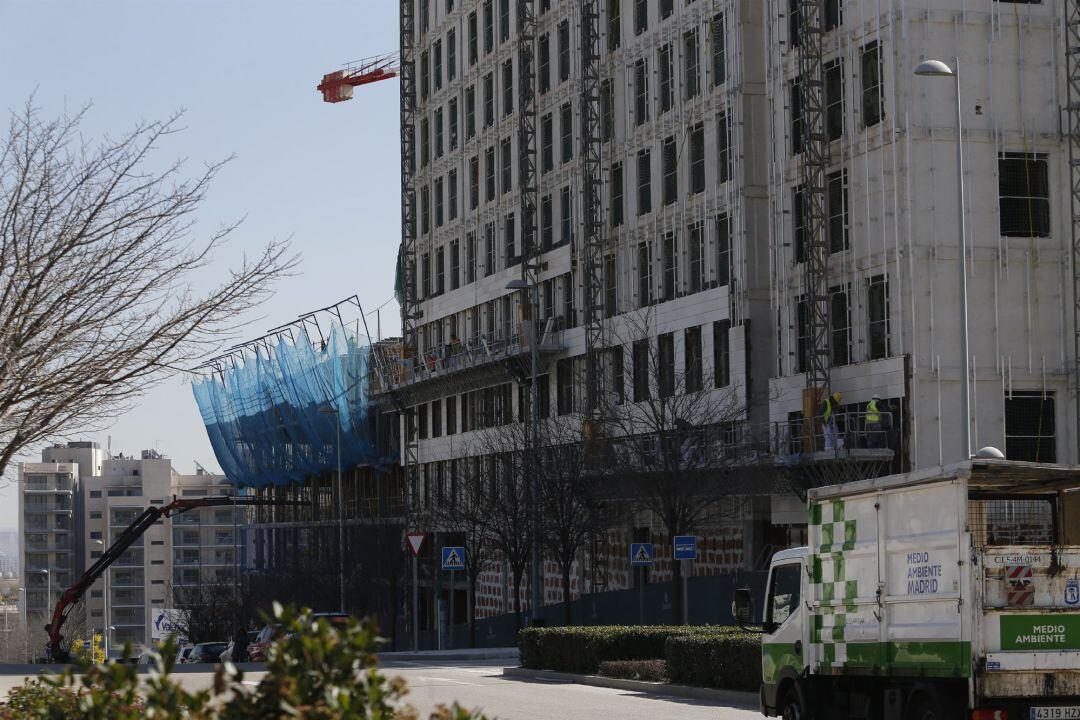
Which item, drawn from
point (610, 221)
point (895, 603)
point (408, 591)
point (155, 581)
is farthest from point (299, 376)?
point (155, 581)

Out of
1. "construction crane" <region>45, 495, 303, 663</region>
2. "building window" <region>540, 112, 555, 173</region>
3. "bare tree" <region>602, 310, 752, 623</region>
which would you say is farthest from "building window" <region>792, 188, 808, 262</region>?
"construction crane" <region>45, 495, 303, 663</region>

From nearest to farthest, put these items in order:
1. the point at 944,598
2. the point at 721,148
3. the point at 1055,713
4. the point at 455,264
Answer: the point at 1055,713 < the point at 944,598 < the point at 721,148 < the point at 455,264

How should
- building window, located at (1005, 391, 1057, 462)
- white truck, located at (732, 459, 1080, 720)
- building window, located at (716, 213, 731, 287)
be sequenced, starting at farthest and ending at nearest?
building window, located at (716, 213, 731, 287) < building window, located at (1005, 391, 1057, 462) < white truck, located at (732, 459, 1080, 720)

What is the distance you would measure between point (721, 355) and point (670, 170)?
22.8 ft

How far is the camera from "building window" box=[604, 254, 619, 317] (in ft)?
199

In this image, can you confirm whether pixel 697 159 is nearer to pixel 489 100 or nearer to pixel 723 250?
pixel 723 250

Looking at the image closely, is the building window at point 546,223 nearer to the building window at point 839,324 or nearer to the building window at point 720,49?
the building window at point 720,49

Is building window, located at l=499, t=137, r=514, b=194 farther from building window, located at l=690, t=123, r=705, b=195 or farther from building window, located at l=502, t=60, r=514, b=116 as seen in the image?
building window, located at l=690, t=123, r=705, b=195

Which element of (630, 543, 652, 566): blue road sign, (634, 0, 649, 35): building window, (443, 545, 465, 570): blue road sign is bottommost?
(443, 545, 465, 570): blue road sign

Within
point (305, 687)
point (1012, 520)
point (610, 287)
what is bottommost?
point (305, 687)

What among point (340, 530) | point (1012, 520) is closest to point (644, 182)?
point (340, 530)

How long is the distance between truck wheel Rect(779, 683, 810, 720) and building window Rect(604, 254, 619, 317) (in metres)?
42.6

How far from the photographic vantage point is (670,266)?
56.9m

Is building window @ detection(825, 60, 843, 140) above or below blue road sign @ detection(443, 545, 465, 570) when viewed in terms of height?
above
